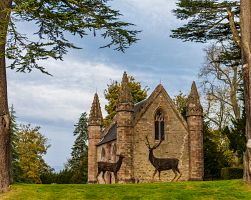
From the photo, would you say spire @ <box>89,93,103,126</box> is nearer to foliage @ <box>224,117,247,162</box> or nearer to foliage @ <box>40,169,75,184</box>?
foliage @ <box>40,169,75,184</box>

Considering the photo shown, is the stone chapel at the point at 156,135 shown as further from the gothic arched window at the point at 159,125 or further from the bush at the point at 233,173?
the bush at the point at 233,173

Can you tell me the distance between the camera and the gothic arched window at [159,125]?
3934 centimetres

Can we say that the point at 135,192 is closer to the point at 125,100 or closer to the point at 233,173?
the point at 233,173

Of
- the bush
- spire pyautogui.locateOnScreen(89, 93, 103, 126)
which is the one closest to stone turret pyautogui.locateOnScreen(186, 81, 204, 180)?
the bush

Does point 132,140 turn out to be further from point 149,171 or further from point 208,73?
point 208,73

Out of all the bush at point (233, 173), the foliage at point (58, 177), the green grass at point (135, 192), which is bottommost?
the foliage at point (58, 177)

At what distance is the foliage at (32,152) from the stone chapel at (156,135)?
1763 cm

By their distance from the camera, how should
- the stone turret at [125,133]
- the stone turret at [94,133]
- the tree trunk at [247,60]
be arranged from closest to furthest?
the tree trunk at [247,60], the stone turret at [125,133], the stone turret at [94,133]

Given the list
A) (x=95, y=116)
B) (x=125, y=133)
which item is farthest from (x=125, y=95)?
(x=95, y=116)

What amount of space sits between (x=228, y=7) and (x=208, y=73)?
25706mm

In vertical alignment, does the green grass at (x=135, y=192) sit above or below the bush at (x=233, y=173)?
below

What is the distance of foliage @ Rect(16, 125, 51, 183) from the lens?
56.1m

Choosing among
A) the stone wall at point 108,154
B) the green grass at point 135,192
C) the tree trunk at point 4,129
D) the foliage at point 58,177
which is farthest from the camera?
the foliage at point 58,177

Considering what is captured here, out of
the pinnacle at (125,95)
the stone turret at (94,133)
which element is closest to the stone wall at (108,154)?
the stone turret at (94,133)
